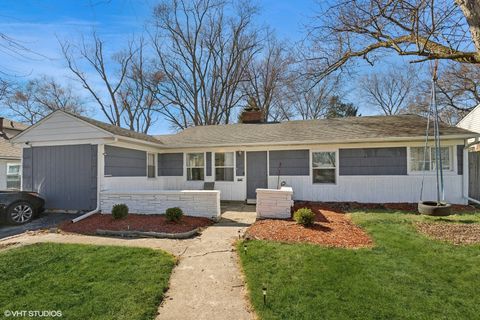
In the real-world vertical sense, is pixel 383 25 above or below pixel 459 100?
below

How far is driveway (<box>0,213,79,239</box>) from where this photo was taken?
702 centimetres

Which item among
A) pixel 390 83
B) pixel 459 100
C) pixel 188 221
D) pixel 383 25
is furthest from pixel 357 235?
pixel 390 83

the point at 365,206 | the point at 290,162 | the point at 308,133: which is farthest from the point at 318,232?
the point at 308,133

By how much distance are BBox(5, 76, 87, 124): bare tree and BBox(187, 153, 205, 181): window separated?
2076cm

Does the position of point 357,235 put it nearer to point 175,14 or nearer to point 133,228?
point 133,228

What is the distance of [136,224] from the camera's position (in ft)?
22.8

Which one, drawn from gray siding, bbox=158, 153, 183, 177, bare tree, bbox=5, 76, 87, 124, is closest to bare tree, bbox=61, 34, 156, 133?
bare tree, bbox=5, 76, 87, 124

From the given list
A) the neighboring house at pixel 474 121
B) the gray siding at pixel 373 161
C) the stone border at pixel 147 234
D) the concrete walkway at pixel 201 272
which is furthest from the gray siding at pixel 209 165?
the neighboring house at pixel 474 121

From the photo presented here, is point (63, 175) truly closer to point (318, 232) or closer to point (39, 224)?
point (39, 224)

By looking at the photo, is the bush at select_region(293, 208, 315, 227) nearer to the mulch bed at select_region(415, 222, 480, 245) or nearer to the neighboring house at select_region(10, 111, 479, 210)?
the mulch bed at select_region(415, 222, 480, 245)

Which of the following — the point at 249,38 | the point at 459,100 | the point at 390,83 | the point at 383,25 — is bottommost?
the point at 383,25

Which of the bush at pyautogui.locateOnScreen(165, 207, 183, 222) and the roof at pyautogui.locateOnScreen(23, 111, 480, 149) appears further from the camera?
the roof at pyautogui.locateOnScreen(23, 111, 480, 149)

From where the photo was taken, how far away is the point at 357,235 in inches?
231

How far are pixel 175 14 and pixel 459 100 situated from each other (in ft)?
85.7
